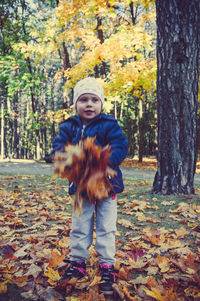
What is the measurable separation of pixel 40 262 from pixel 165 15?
4.30 metres

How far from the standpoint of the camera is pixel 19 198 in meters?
5.21

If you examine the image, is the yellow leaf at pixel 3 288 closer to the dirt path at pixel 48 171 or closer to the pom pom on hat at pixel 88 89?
the pom pom on hat at pixel 88 89

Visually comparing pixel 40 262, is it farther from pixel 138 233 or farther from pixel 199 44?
pixel 199 44

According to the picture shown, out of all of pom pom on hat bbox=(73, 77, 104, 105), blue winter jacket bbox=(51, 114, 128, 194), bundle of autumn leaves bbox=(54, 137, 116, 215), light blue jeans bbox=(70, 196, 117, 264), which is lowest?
light blue jeans bbox=(70, 196, 117, 264)

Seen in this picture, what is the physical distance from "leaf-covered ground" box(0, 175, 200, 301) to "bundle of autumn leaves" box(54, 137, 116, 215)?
2.70 feet

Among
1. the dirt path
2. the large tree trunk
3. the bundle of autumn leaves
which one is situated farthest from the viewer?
the dirt path

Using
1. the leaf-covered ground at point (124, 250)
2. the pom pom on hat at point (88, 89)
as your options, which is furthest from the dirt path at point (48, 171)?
the pom pom on hat at point (88, 89)

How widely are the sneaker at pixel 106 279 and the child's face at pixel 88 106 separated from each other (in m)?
1.31

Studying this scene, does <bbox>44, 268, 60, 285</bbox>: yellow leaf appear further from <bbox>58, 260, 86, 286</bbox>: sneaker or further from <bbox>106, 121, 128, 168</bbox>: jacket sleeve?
<bbox>106, 121, 128, 168</bbox>: jacket sleeve

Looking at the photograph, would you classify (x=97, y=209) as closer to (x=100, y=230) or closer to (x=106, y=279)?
(x=100, y=230)

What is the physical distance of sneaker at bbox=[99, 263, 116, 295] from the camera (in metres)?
2.02

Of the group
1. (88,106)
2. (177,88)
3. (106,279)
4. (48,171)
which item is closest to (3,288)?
(106,279)

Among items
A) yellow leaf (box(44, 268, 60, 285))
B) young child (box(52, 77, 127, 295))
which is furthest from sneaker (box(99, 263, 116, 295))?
yellow leaf (box(44, 268, 60, 285))

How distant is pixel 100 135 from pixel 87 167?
1.51ft
